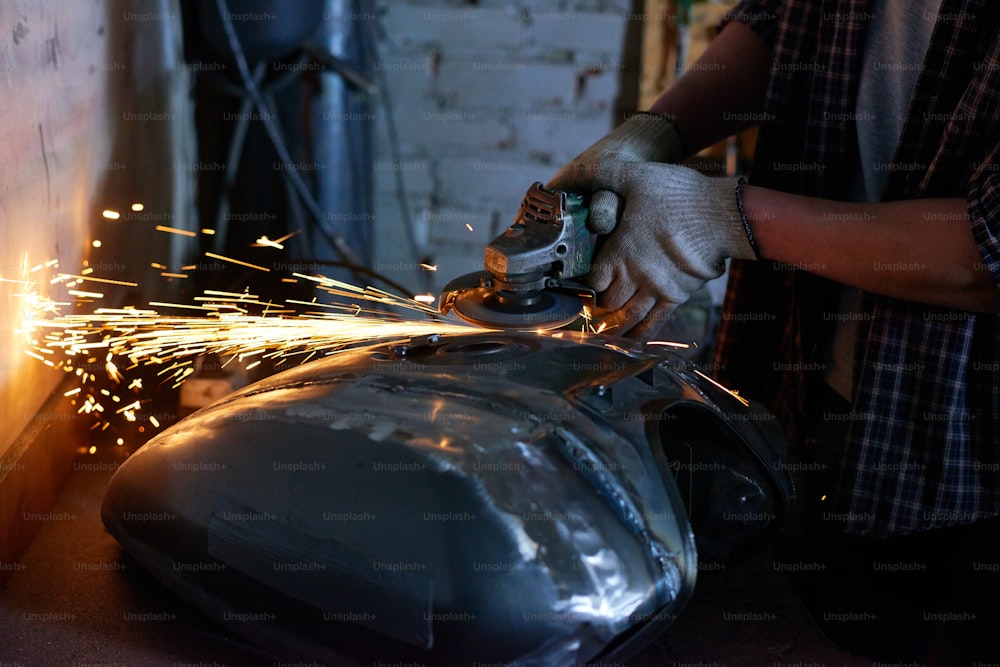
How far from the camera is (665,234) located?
5.00 ft

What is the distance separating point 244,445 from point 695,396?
1.96ft

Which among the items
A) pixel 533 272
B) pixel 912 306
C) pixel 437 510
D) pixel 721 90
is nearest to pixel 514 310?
pixel 533 272

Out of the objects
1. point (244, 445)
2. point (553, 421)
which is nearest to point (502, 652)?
point (553, 421)

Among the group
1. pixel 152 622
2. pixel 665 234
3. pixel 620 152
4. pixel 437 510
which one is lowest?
pixel 152 622

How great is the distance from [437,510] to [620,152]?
0.97 metres

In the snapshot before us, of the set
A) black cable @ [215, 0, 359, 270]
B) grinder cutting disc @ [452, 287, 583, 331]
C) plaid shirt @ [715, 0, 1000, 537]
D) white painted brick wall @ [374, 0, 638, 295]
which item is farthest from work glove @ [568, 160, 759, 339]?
white painted brick wall @ [374, 0, 638, 295]

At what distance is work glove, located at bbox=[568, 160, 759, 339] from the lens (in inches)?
59.8

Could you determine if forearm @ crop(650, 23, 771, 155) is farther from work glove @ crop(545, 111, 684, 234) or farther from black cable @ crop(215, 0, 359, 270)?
→ black cable @ crop(215, 0, 359, 270)

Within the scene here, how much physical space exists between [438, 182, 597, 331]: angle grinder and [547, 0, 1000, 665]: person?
7cm

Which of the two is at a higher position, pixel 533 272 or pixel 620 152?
pixel 620 152

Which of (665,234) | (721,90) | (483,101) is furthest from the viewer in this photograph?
(483,101)

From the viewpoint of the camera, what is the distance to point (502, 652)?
102cm

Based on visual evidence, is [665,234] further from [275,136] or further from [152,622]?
[275,136]

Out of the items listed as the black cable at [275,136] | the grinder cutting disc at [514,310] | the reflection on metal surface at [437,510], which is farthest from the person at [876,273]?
the black cable at [275,136]
